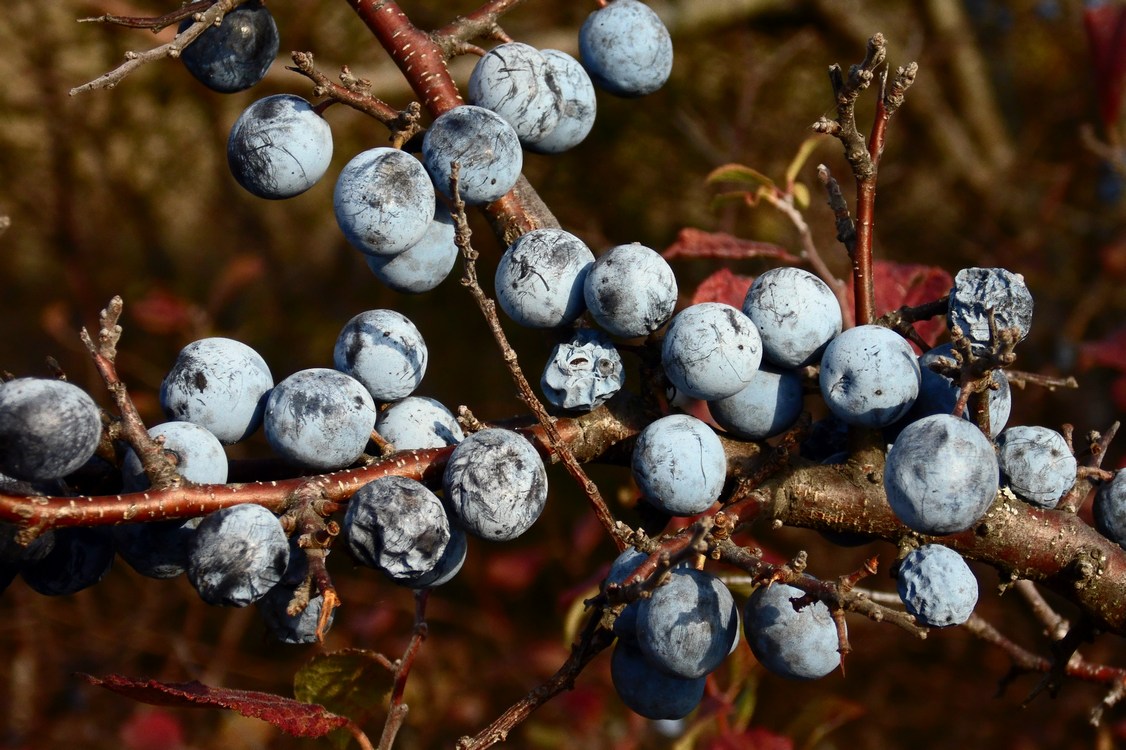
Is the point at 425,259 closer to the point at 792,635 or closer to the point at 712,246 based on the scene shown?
the point at 792,635

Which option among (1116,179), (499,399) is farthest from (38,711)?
(1116,179)

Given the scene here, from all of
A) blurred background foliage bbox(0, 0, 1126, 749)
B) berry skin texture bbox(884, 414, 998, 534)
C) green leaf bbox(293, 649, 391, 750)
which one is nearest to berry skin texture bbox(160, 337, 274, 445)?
green leaf bbox(293, 649, 391, 750)

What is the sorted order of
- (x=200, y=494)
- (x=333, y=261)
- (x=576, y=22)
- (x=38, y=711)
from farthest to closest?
(x=333, y=261), (x=576, y=22), (x=38, y=711), (x=200, y=494)

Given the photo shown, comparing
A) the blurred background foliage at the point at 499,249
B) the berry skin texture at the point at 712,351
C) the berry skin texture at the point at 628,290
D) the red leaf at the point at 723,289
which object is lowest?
the blurred background foliage at the point at 499,249

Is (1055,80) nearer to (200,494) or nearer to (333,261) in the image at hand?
(333,261)

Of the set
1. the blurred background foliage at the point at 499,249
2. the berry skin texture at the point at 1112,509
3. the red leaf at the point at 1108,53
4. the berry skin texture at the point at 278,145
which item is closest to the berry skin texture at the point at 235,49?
the berry skin texture at the point at 278,145

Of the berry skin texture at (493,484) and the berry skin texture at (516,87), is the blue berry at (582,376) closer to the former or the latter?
the berry skin texture at (493,484)

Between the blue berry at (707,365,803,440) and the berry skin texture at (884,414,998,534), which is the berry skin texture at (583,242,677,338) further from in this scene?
the berry skin texture at (884,414,998,534)
